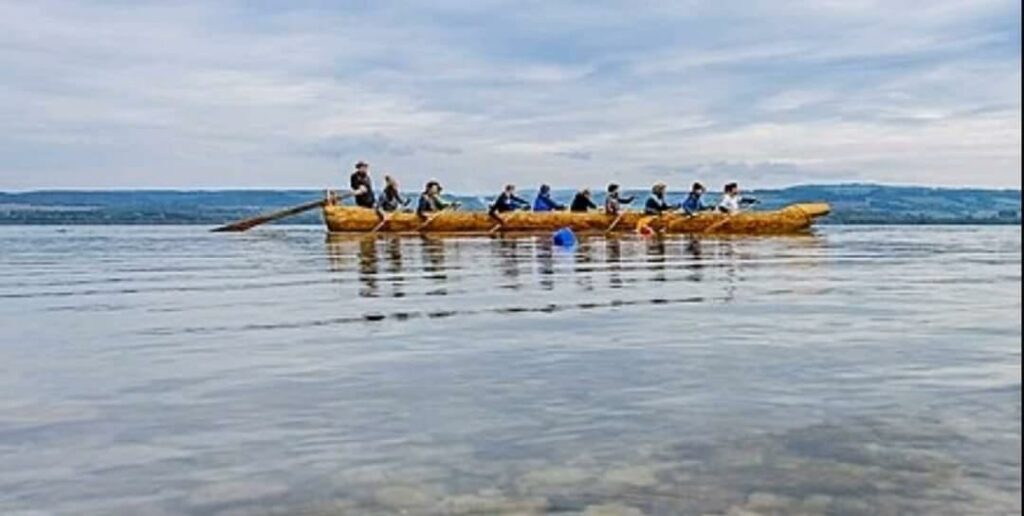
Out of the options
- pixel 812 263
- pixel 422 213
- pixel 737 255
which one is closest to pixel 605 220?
pixel 422 213

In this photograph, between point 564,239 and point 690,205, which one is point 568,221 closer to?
point 690,205

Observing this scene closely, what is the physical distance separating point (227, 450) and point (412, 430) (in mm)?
1029

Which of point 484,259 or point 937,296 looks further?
point 484,259

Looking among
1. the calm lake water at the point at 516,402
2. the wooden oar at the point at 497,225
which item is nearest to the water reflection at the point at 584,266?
the calm lake water at the point at 516,402

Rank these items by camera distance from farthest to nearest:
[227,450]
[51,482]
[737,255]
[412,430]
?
[737,255], [412,430], [227,450], [51,482]

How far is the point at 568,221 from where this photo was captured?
1534 inches

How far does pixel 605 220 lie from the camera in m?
38.8

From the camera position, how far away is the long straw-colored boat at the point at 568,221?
38.6 meters

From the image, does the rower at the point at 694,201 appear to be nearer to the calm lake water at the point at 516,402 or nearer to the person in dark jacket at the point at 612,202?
the person in dark jacket at the point at 612,202

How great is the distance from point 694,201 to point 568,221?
15.7ft

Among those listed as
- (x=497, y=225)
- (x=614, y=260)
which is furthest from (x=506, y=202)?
(x=614, y=260)

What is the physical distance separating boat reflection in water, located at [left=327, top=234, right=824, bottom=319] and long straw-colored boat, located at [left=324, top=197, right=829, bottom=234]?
19.5 feet

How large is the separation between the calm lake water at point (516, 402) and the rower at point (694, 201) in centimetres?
2446

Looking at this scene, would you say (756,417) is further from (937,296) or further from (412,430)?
(937,296)
